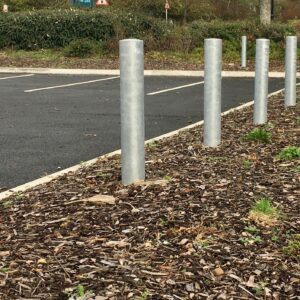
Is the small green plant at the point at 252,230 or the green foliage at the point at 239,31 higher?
the green foliage at the point at 239,31

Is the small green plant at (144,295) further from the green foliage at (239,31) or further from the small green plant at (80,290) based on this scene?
the green foliage at (239,31)

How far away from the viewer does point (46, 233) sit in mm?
3645

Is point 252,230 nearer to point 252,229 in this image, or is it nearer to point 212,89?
point 252,229

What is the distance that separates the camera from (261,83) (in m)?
7.28

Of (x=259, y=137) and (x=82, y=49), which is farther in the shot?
(x=82, y=49)

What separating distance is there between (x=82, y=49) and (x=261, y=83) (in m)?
16.0

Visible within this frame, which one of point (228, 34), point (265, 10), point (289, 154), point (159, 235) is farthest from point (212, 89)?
point (265, 10)

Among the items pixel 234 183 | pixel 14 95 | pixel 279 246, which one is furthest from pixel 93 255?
pixel 14 95

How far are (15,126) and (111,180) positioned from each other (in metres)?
3.81

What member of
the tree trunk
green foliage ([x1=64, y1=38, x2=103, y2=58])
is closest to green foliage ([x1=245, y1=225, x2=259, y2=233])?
green foliage ([x1=64, y1=38, x2=103, y2=58])

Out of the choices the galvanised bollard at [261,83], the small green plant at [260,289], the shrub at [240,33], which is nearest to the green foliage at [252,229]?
the small green plant at [260,289]

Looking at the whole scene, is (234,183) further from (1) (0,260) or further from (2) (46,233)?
(1) (0,260)

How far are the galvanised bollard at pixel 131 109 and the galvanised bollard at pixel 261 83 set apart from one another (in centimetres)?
294

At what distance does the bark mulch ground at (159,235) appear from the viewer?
9.66ft
